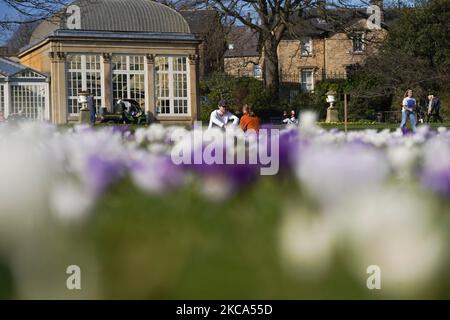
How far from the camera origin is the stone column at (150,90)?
3369 centimetres

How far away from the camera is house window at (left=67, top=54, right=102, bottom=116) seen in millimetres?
32844

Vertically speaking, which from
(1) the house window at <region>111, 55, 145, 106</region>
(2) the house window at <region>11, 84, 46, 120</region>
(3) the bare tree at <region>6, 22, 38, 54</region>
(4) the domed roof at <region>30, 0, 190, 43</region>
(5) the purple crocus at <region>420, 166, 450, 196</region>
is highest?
(3) the bare tree at <region>6, 22, 38, 54</region>

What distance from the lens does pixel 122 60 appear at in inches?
1340

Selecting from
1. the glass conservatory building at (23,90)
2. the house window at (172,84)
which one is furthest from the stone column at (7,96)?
the house window at (172,84)

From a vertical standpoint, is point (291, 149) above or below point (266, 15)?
below

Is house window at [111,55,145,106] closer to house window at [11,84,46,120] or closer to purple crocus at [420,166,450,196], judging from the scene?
house window at [11,84,46,120]

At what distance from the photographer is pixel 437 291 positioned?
0.96 metres

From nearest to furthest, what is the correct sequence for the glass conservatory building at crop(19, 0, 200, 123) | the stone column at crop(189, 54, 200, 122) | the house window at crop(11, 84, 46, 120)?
the house window at crop(11, 84, 46, 120)
the glass conservatory building at crop(19, 0, 200, 123)
the stone column at crop(189, 54, 200, 122)

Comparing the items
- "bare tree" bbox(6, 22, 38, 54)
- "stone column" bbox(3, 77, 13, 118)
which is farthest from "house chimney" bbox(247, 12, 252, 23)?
"bare tree" bbox(6, 22, 38, 54)

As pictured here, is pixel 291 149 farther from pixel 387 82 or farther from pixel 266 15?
pixel 387 82

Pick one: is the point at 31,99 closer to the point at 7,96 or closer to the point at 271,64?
the point at 7,96

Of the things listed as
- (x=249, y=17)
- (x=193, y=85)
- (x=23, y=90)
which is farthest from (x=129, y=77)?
(x=249, y=17)

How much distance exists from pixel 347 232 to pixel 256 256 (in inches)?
4.5

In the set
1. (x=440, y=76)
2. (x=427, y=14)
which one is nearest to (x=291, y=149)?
(x=440, y=76)
